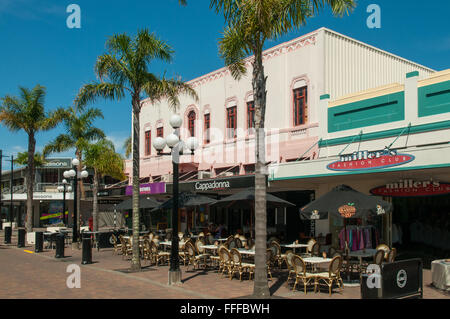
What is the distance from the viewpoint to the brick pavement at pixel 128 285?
34.9ft

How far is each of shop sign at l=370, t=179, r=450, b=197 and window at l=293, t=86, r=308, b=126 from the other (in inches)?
199

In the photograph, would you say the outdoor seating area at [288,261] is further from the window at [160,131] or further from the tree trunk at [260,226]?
the window at [160,131]

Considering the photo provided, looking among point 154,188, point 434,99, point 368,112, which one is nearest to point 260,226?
point 434,99

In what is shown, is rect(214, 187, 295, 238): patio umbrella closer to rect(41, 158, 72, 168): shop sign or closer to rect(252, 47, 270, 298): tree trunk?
rect(252, 47, 270, 298): tree trunk

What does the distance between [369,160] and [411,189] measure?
122 inches

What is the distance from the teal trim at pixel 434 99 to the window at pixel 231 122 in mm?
10842

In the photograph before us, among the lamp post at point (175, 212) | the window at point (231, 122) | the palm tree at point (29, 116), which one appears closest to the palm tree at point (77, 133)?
the palm tree at point (29, 116)

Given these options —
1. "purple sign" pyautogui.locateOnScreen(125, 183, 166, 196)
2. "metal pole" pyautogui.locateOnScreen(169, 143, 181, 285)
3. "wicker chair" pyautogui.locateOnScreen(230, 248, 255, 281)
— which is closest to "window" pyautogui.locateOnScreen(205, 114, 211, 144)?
"purple sign" pyautogui.locateOnScreen(125, 183, 166, 196)

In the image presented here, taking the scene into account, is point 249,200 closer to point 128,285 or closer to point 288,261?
point 288,261

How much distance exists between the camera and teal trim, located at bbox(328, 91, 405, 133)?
1606 centimetres

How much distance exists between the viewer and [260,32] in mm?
10594

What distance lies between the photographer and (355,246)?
48.1 feet

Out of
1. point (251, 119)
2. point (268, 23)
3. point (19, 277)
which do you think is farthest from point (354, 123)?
point (19, 277)
